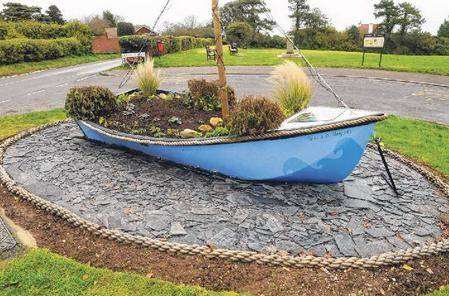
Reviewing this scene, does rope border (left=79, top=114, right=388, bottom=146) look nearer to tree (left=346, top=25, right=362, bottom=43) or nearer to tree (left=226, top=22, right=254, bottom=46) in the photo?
tree (left=226, top=22, right=254, bottom=46)

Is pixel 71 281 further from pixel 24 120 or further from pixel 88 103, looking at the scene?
pixel 24 120

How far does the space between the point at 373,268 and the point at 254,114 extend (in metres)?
2.42

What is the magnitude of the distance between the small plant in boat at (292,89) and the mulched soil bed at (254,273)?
3502 millimetres

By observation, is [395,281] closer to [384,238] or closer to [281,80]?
[384,238]

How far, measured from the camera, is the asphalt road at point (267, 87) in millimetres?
11953

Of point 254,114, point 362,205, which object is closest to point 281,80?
point 254,114

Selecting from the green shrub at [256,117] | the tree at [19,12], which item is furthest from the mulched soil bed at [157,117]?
the tree at [19,12]

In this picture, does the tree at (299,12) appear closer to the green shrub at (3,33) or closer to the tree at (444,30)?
the tree at (444,30)

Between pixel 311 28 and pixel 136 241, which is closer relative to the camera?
pixel 136 241

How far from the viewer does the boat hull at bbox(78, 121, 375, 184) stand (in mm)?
4910

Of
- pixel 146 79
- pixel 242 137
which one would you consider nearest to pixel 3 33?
pixel 146 79

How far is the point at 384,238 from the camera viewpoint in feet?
15.3

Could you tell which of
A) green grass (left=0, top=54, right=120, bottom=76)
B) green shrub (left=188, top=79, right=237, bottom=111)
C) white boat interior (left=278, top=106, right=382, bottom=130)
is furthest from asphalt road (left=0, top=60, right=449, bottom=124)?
white boat interior (left=278, top=106, right=382, bottom=130)

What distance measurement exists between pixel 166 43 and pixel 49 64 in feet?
30.4
